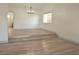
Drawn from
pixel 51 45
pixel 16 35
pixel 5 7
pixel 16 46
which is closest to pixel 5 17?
pixel 5 7

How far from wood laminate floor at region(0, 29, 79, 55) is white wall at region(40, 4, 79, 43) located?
0.09 meters

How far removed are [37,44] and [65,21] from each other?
1.75 feet

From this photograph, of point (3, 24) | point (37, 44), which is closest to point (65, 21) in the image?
point (37, 44)

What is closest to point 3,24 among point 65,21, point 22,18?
point 22,18

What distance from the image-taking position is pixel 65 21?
87.2 inches

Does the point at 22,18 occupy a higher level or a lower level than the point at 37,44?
higher

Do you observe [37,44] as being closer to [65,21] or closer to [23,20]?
[23,20]

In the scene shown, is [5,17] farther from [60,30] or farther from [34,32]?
[60,30]

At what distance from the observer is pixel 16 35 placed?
221cm

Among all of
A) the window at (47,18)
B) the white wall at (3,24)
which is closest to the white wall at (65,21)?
the window at (47,18)

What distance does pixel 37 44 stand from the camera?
2.22 m

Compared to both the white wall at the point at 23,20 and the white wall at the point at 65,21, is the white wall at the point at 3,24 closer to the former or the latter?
the white wall at the point at 23,20

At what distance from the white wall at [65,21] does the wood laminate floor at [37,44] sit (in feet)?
0.28
